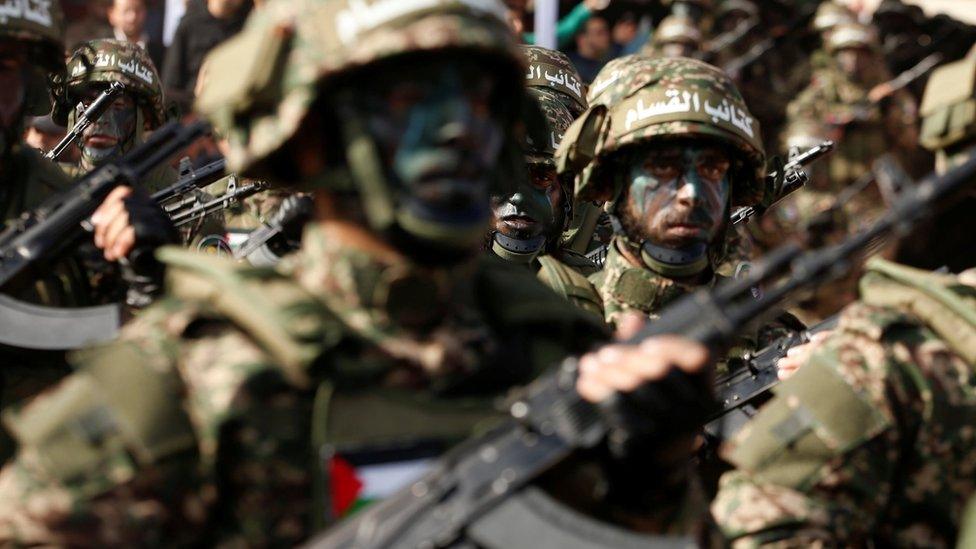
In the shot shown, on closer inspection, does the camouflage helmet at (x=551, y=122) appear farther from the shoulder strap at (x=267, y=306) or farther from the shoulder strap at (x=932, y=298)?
the shoulder strap at (x=267, y=306)

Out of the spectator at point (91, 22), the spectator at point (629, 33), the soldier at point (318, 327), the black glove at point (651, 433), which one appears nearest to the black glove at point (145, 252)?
the soldier at point (318, 327)

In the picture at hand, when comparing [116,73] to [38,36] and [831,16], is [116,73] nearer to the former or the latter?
[38,36]

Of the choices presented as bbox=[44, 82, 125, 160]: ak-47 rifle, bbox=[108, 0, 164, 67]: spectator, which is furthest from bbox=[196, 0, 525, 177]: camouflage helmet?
bbox=[108, 0, 164, 67]: spectator

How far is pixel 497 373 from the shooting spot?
404 centimetres

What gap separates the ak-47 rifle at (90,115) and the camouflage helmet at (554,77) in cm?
224

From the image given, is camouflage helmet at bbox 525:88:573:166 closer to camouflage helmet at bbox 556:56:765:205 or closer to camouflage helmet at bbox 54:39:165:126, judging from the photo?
camouflage helmet at bbox 556:56:765:205

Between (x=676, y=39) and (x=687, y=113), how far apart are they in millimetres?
13556

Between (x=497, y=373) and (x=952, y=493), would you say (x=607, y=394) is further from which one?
(x=952, y=493)

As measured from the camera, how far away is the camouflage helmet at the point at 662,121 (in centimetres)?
724

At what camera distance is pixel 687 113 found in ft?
23.7

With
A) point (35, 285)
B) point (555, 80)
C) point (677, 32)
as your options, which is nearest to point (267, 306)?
point (35, 285)

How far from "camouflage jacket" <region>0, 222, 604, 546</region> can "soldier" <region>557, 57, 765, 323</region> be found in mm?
3295

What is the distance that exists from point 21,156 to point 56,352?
723 millimetres

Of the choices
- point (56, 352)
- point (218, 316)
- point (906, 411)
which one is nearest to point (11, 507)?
point (218, 316)
